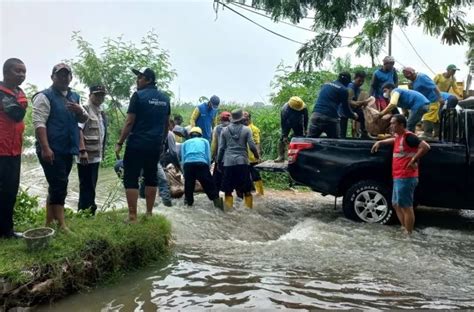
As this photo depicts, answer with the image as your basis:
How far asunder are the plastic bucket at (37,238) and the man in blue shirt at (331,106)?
17.5ft

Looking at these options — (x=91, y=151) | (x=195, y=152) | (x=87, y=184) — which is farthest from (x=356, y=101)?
(x=87, y=184)

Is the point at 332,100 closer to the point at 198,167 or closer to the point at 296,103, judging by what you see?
the point at 296,103

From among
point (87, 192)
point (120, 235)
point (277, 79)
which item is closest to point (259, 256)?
point (120, 235)

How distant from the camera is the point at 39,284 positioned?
416cm

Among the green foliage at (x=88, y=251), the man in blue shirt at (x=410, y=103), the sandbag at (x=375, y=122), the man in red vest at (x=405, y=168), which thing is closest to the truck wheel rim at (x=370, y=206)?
the man in red vest at (x=405, y=168)

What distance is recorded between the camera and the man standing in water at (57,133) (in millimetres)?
4948

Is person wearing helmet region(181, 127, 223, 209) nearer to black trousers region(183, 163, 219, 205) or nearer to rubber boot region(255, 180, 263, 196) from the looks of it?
black trousers region(183, 163, 219, 205)

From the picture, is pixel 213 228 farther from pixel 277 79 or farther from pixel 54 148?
pixel 277 79

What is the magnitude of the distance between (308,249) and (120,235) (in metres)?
2.16

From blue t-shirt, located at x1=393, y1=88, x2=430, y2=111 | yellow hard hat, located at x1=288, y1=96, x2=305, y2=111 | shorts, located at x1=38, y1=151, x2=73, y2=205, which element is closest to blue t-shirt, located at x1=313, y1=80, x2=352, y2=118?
yellow hard hat, located at x1=288, y1=96, x2=305, y2=111

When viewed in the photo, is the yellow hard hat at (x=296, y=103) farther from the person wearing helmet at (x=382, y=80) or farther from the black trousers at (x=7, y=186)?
the black trousers at (x=7, y=186)

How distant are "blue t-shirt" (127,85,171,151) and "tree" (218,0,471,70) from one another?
1.58 metres

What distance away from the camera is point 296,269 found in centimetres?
524

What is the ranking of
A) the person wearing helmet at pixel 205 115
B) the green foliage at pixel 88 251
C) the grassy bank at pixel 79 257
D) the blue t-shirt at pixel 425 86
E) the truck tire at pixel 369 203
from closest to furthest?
1. the grassy bank at pixel 79 257
2. the green foliage at pixel 88 251
3. the truck tire at pixel 369 203
4. the blue t-shirt at pixel 425 86
5. the person wearing helmet at pixel 205 115
